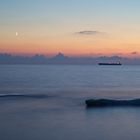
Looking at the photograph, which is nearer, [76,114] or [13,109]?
[76,114]

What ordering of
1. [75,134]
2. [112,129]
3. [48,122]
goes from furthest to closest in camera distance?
[48,122] < [112,129] < [75,134]

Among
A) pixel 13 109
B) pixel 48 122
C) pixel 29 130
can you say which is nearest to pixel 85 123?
pixel 48 122

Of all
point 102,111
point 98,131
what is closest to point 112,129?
point 98,131

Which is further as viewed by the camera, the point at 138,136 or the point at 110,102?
the point at 110,102

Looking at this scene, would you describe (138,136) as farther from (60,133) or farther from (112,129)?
(60,133)

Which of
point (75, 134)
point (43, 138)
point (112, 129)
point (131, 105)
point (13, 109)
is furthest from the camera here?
point (131, 105)

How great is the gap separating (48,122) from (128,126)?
534cm

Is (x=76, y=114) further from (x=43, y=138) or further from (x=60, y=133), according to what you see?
(x=43, y=138)

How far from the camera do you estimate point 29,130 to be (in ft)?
64.7

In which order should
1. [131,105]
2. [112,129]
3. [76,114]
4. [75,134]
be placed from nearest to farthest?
[75,134]
[112,129]
[76,114]
[131,105]

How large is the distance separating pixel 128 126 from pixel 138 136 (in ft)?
9.79

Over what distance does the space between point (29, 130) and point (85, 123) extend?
14.9 feet

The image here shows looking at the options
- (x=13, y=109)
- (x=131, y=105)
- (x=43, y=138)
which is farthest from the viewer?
(x=131, y=105)

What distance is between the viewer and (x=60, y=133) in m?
19.2
